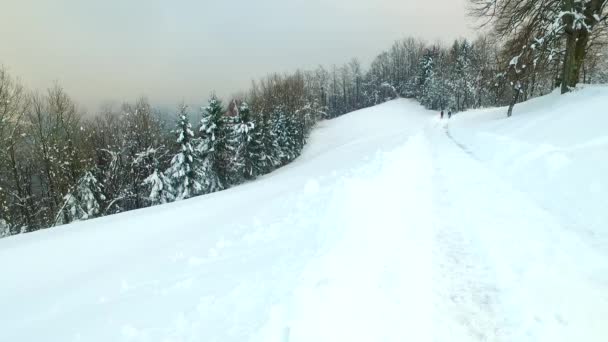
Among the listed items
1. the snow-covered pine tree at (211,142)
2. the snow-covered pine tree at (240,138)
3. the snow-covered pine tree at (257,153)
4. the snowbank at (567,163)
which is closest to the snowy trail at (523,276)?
the snowbank at (567,163)

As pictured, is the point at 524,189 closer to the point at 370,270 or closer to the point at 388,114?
the point at 370,270

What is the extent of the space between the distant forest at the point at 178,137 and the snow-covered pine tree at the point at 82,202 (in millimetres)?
83

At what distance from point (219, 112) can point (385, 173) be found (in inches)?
1066

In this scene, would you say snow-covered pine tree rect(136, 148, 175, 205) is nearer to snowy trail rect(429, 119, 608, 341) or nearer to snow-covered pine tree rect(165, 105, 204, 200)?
snow-covered pine tree rect(165, 105, 204, 200)

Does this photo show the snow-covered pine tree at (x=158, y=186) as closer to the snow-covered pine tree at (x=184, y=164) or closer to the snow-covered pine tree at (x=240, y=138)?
the snow-covered pine tree at (x=184, y=164)

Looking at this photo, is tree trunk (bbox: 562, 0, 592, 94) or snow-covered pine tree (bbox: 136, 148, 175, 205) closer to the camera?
tree trunk (bbox: 562, 0, 592, 94)

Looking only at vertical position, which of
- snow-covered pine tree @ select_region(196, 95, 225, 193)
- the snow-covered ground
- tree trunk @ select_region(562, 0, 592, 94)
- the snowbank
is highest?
tree trunk @ select_region(562, 0, 592, 94)

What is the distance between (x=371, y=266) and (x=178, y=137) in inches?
1130

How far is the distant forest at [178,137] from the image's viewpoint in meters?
14.8

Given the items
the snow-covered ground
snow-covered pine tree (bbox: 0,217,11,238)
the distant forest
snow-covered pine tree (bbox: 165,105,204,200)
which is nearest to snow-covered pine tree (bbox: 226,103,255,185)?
the distant forest

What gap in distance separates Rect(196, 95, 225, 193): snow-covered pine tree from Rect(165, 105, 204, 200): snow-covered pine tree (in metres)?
2.15

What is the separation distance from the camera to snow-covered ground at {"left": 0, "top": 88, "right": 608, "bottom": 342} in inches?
111

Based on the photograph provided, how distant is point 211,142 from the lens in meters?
32.5

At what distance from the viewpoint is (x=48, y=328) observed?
14.1ft
